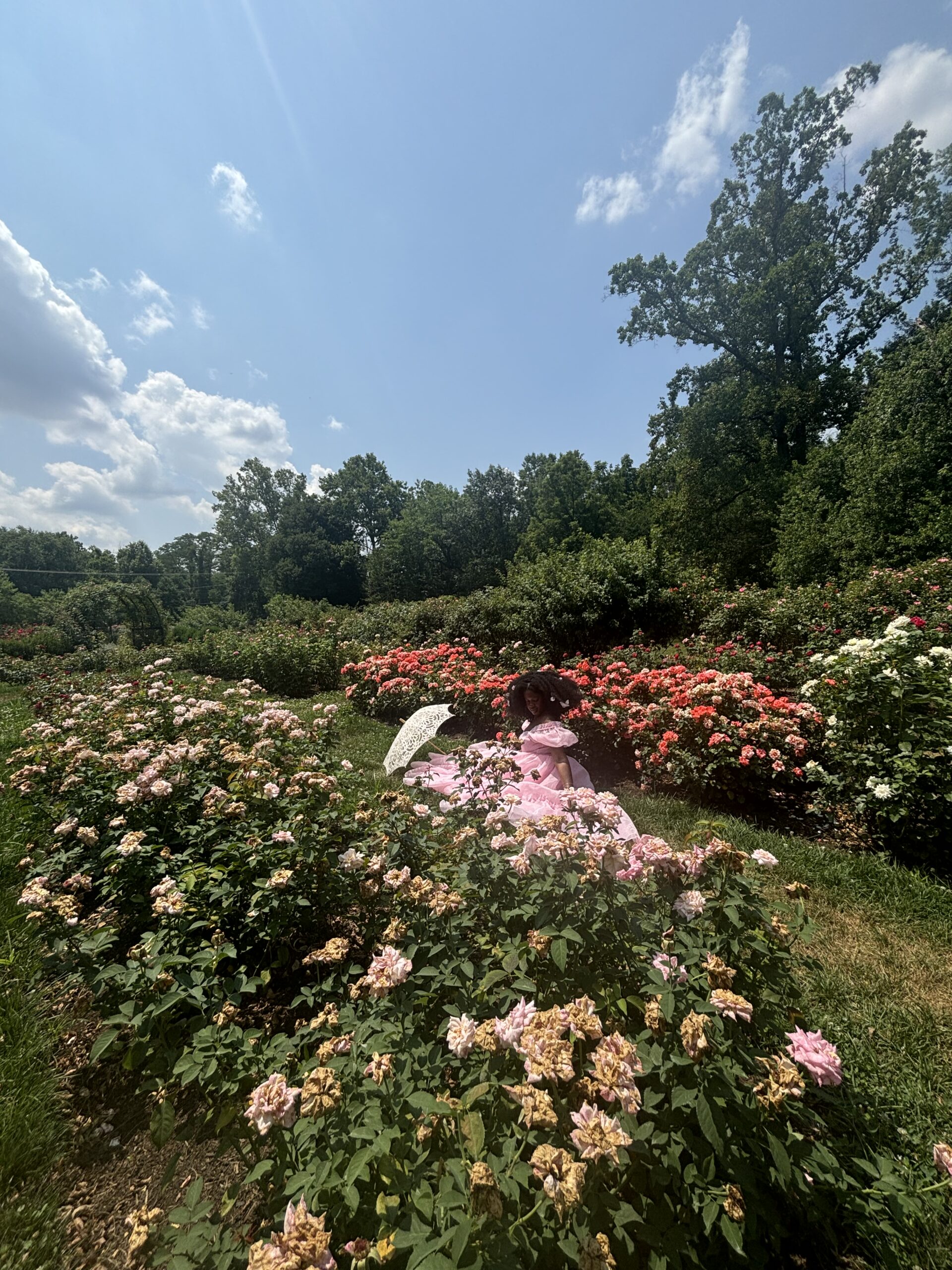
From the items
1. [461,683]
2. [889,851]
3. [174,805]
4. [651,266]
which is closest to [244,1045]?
[174,805]

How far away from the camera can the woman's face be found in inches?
173

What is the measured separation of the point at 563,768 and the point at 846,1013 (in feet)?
6.38

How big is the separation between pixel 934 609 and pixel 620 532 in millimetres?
22348

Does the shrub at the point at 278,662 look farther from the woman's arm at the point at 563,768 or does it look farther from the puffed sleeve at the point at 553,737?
the woman's arm at the point at 563,768

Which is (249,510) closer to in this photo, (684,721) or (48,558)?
(48,558)

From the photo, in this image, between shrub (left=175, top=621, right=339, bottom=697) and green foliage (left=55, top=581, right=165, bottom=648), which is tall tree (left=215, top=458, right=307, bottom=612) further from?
shrub (left=175, top=621, right=339, bottom=697)

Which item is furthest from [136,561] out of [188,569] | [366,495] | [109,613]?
[109,613]

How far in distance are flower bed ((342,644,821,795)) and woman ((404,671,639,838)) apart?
0.48 metres

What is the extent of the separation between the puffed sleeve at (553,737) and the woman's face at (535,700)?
11.6 inches

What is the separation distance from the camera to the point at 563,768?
3.68 meters

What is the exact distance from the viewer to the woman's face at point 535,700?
14.4 feet

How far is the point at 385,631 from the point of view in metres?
11.5

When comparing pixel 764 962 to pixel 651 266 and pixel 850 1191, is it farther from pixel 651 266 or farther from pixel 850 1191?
pixel 651 266

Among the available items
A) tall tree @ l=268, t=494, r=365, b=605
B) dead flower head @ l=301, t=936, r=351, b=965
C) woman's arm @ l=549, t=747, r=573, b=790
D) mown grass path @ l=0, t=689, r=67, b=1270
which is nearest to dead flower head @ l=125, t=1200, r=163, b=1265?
dead flower head @ l=301, t=936, r=351, b=965
